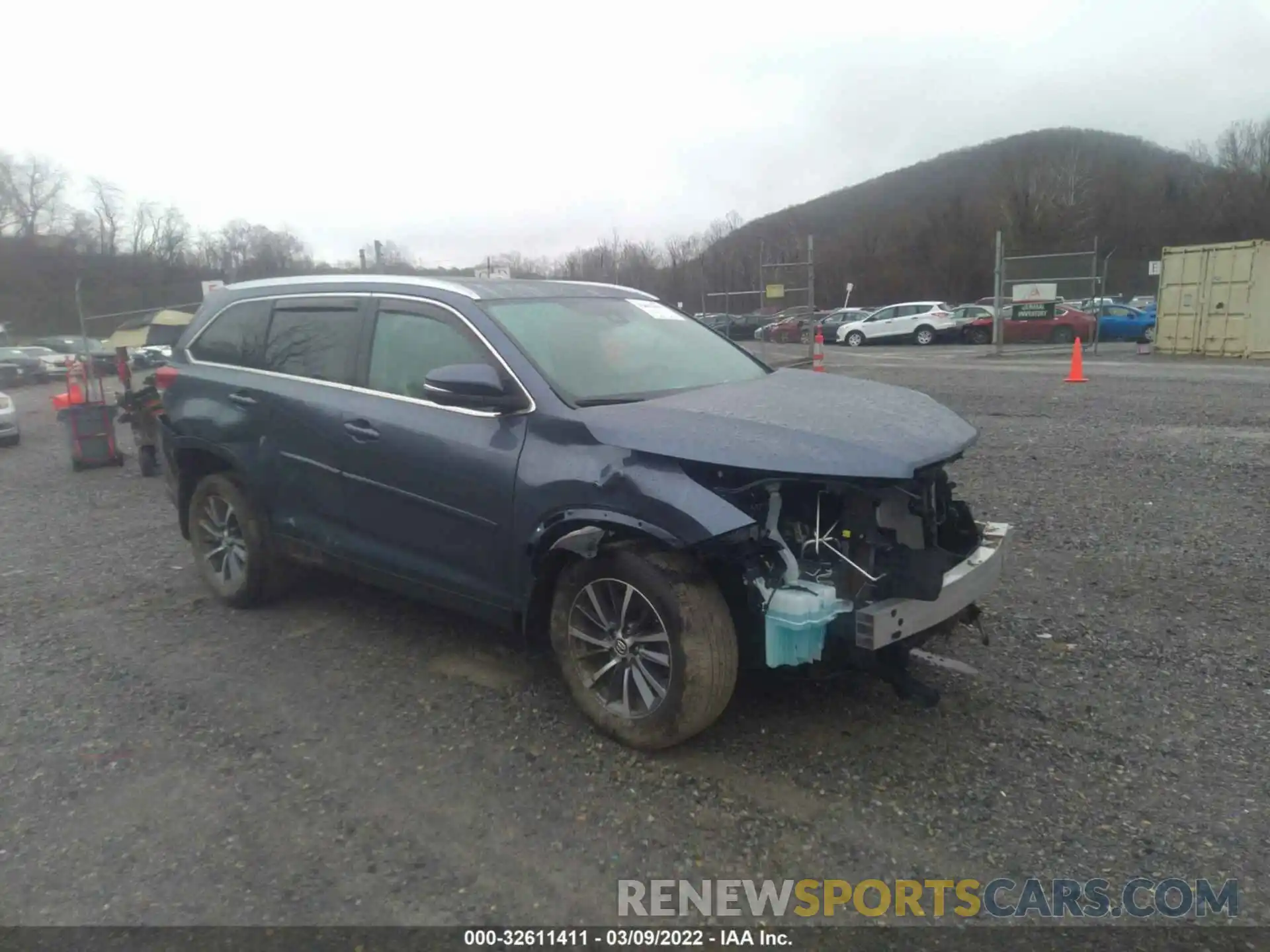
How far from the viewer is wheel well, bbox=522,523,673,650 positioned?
11.2 feet

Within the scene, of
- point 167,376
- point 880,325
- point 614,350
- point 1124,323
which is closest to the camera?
point 614,350

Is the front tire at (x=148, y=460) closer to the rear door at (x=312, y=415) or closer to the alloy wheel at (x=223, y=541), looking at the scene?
the alloy wheel at (x=223, y=541)

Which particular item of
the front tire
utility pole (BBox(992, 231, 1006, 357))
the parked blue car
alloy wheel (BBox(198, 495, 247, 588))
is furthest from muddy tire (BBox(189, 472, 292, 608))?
the parked blue car

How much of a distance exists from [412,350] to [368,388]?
0.98 ft

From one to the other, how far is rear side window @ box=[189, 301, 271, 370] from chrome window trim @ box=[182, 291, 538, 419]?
19 millimetres

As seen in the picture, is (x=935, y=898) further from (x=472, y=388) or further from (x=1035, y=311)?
(x=1035, y=311)

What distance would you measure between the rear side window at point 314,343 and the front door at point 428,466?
0.16m

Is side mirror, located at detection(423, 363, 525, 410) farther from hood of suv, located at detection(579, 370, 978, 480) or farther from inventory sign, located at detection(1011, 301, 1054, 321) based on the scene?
inventory sign, located at detection(1011, 301, 1054, 321)

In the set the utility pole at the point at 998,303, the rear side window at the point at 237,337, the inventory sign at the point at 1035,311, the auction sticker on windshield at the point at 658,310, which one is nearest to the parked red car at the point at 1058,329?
the inventory sign at the point at 1035,311

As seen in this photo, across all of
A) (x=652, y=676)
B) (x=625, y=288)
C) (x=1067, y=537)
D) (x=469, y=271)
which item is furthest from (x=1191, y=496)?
(x=469, y=271)

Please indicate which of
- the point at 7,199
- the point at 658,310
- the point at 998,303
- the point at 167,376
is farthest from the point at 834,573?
the point at 7,199

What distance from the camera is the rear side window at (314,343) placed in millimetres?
4586

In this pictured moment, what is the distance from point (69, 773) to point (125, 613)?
202cm

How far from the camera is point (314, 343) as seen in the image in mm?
4785
